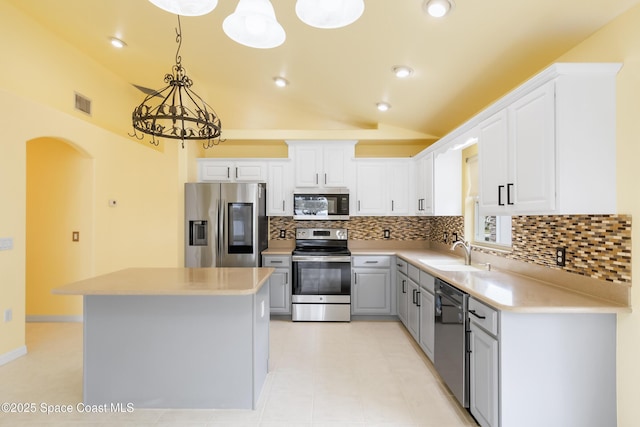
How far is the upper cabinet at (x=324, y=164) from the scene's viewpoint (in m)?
4.47

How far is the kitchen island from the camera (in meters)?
2.30

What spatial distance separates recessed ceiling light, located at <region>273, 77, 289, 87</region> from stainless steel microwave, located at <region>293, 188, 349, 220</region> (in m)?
1.38

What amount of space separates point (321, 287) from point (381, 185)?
5.27 feet

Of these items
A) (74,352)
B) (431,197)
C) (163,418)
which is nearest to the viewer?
(163,418)

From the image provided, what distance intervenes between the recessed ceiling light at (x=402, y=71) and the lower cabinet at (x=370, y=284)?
2207 mm

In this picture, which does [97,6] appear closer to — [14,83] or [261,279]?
[14,83]

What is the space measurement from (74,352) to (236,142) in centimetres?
317

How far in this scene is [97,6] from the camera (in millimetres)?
2826

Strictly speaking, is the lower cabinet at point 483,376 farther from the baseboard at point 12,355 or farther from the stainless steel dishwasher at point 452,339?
the baseboard at point 12,355

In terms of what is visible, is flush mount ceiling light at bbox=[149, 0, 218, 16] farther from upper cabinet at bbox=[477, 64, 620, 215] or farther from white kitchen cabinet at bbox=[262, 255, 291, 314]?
white kitchen cabinet at bbox=[262, 255, 291, 314]

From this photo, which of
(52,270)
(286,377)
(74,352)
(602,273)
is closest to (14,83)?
(52,270)

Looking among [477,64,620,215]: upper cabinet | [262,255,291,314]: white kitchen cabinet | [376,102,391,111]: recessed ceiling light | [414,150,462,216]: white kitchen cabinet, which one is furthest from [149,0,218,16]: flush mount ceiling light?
[262,255,291,314]: white kitchen cabinet

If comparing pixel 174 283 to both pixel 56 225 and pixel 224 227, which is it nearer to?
pixel 224 227

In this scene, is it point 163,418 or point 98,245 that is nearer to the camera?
point 163,418
